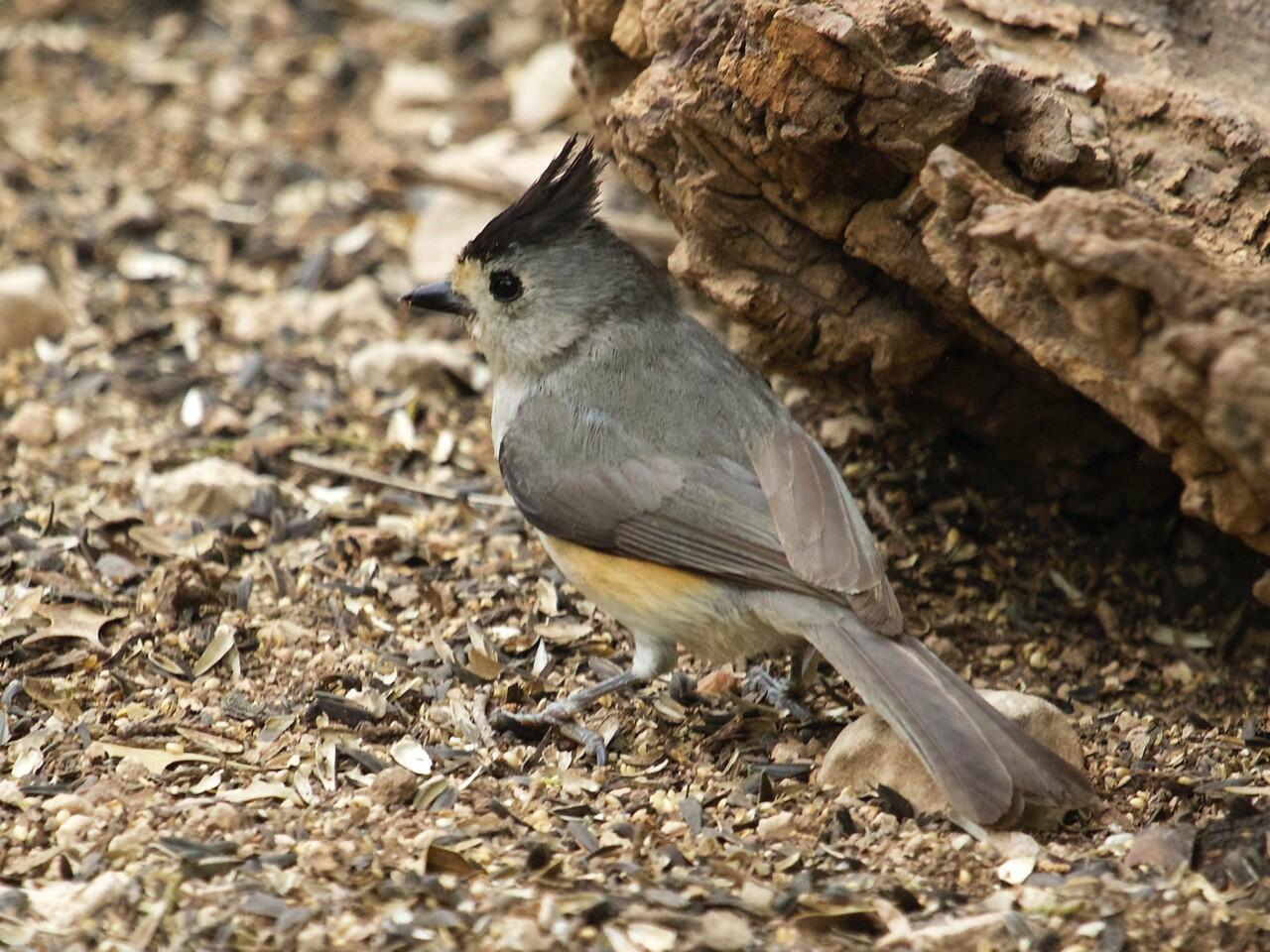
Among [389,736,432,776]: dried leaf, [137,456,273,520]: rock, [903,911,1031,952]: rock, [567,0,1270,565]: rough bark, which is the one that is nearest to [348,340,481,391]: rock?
[137,456,273,520]: rock

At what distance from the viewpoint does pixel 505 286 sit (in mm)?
5223

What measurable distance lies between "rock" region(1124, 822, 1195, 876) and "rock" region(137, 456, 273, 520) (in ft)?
11.0

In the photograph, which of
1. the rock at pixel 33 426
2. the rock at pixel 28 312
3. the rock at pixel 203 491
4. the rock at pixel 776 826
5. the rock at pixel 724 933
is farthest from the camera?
the rock at pixel 28 312

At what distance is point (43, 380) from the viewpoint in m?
6.59

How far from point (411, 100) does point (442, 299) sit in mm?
3780

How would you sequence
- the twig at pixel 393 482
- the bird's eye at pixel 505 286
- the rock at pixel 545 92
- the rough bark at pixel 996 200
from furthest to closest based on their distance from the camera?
the rock at pixel 545 92, the twig at pixel 393 482, the bird's eye at pixel 505 286, the rough bark at pixel 996 200

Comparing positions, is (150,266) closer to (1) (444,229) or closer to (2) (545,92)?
(1) (444,229)

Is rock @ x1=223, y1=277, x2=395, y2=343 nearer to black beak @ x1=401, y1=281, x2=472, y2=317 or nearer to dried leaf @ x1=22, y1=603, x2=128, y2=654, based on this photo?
black beak @ x1=401, y1=281, x2=472, y2=317

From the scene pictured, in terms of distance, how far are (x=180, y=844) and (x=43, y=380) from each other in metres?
3.43

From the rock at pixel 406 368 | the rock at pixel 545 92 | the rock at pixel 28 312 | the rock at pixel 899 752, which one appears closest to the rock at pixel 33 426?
the rock at pixel 28 312

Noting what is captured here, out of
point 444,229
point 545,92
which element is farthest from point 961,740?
point 545,92

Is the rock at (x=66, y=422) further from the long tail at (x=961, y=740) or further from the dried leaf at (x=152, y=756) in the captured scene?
the long tail at (x=961, y=740)

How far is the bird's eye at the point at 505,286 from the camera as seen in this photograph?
5.21 metres

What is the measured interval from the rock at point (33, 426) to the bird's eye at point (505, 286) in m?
2.12
